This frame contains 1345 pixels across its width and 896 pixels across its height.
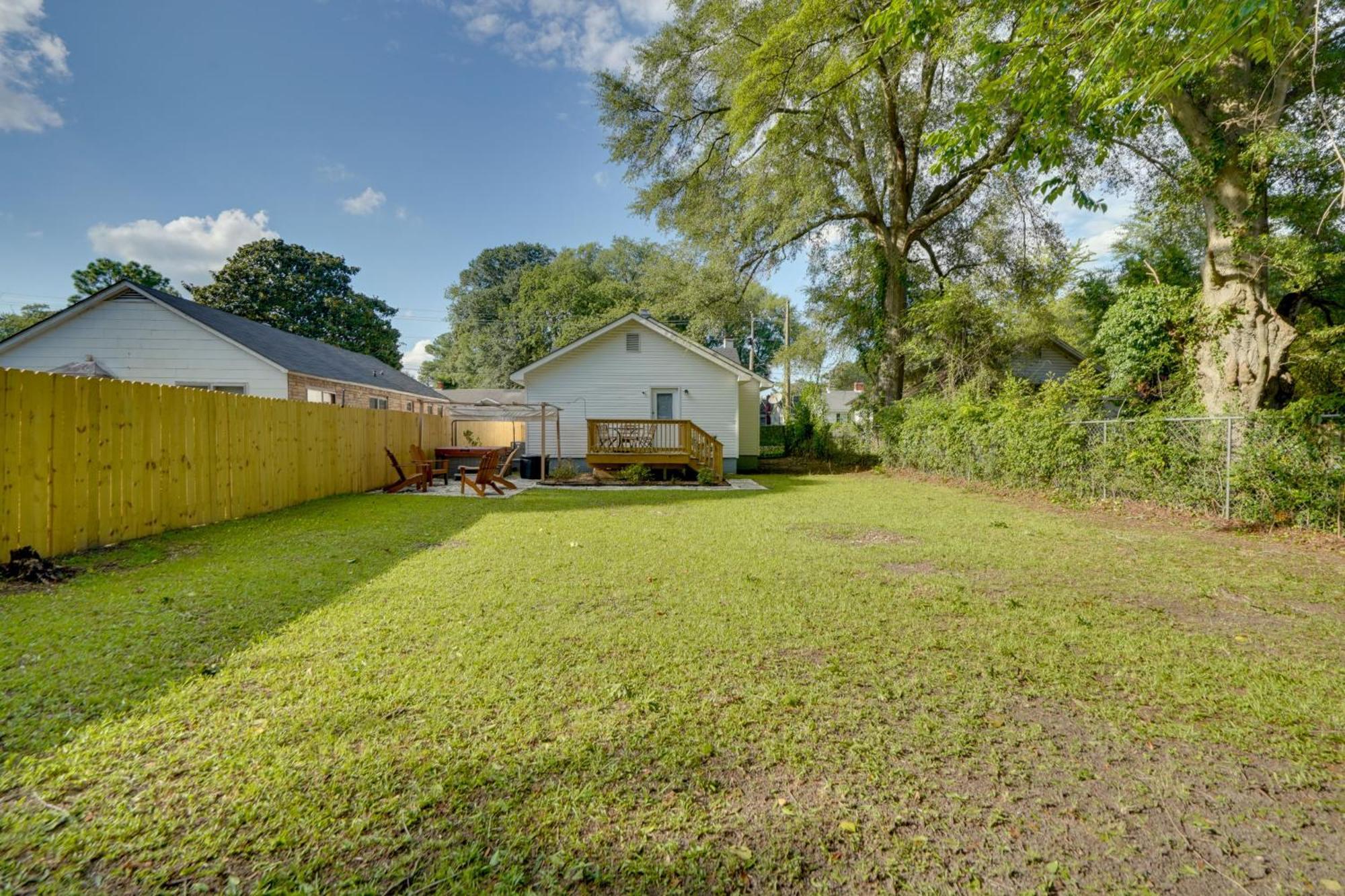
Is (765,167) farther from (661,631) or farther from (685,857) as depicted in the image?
(685,857)

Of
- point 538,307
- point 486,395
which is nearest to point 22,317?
point 486,395

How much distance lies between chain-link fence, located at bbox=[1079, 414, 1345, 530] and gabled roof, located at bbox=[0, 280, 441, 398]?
797 inches

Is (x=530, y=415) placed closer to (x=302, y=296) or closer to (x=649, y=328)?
(x=649, y=328)

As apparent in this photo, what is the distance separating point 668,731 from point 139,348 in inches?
775

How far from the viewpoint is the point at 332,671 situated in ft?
9.47

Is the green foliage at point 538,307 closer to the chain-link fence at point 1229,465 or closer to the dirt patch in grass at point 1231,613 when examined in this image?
the chain-link fence at point 1229,465

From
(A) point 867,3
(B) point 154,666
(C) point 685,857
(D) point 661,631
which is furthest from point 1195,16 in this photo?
(A) point 867,3

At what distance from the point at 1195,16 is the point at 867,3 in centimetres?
1020

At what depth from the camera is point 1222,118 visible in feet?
29.8

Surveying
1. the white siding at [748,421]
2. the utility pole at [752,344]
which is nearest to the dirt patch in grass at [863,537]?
the white siding at [748,421]

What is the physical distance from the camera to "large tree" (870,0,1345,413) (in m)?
5.37

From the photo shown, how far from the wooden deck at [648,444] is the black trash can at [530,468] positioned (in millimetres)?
2130

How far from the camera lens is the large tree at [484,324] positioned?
44.9 metres

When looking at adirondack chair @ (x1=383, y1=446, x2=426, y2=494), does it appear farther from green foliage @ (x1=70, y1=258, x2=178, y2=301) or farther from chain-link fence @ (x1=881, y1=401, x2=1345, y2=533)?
green foliage @ (x1=70, y1=258, x2=178, y2=301)
